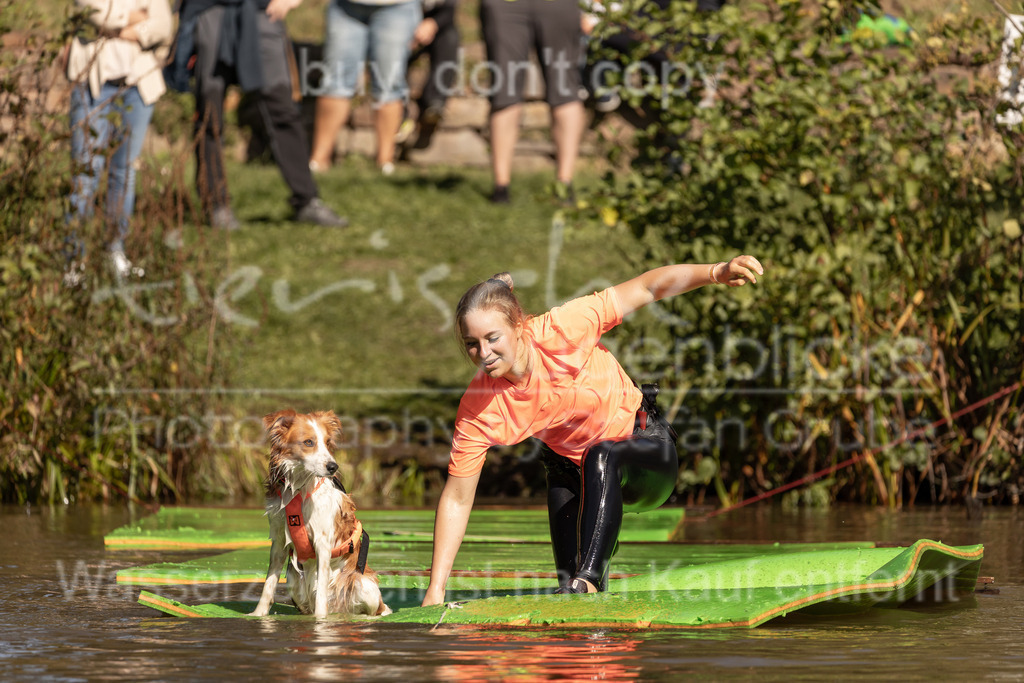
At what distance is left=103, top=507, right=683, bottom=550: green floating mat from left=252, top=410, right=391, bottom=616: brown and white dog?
6.44 feet

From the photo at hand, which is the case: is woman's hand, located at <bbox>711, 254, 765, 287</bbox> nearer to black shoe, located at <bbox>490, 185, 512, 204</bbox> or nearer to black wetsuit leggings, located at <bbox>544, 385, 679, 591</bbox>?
black wetsuit leggings, located at <bbox>544, 385, 679, 591</bbox>

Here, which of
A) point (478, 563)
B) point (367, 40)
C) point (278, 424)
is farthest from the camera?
point (367, 40)

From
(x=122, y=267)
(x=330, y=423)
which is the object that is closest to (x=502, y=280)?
(x=330, y=423)

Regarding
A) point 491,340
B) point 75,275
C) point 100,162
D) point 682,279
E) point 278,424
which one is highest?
point 100,162

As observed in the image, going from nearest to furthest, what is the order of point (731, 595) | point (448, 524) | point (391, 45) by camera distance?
point (448, 524)
point (731, 595)
point (391, 45)

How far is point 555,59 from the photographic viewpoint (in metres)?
12.5

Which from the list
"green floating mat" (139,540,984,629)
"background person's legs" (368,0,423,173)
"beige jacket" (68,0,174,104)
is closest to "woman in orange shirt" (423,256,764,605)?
"green floating mat" (139,540,984,629)

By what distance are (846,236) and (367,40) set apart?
618cm

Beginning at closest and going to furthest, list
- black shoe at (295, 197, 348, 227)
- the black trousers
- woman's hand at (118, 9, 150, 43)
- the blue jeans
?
the blue jeans
woman's hand at (118, 9, 150, 43)
the black trousers
black shoe at (295, 197, 348, 227)

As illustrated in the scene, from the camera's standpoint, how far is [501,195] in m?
13.8

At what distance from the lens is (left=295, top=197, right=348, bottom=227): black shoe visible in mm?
13070

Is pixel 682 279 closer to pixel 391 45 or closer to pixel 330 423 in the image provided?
pixel 330 423

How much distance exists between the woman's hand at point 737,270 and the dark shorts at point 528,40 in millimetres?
7557

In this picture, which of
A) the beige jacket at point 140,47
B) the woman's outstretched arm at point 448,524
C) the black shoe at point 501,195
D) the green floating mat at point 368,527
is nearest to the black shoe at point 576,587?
the woman's outstretched arm at point 448,524
